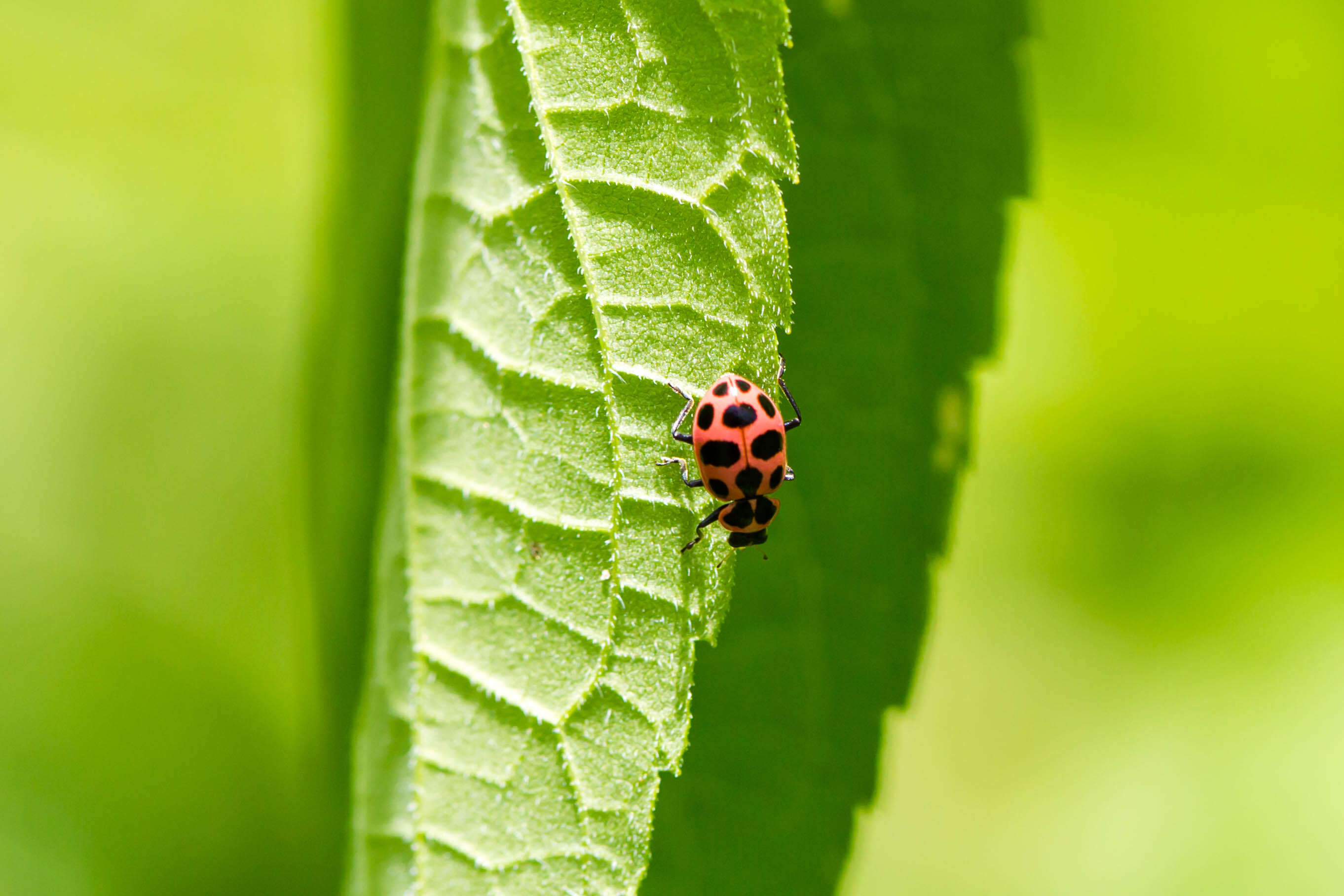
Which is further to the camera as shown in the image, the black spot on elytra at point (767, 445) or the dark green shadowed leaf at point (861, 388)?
the black spot on elytra at point (767, 445)

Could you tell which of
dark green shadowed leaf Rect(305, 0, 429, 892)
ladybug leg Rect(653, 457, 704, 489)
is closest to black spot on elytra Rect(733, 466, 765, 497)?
ladybug leg Rect(653, 457, 704, 489)

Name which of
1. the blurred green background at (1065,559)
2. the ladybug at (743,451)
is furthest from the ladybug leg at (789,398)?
the blurred green background at (1065,559)

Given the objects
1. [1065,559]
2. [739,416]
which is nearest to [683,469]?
[739,416]

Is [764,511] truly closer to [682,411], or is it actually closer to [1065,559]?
[682,411]

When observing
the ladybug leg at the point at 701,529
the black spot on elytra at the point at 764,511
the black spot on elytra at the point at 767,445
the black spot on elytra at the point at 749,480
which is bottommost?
the ladybug leg at the point at 701,529

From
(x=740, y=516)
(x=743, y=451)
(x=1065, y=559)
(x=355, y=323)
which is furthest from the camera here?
(x=1065, y=559)

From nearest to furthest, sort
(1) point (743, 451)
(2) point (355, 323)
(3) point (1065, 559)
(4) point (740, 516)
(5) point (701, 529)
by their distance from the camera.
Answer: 1. (5) point (701, 529)
2. (4) point (740, 516)
3. (1) point (743, 451)
4. (2) point (355, 323)
5. (3) point (1065, 559)

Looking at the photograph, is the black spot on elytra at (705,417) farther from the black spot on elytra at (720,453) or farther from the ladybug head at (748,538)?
the ladybug head at (748,538)

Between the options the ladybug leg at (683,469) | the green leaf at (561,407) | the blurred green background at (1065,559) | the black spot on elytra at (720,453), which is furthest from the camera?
the blurred green background at (1065,559)

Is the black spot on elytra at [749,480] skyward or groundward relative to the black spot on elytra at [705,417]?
groundward
